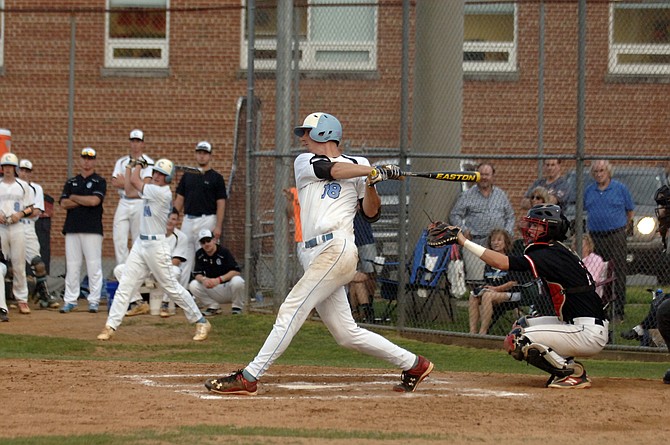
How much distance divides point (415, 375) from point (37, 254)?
25.9ft

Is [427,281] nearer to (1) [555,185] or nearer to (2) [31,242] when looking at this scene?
(1) [555,185]

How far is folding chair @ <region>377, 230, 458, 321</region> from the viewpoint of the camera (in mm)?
12266

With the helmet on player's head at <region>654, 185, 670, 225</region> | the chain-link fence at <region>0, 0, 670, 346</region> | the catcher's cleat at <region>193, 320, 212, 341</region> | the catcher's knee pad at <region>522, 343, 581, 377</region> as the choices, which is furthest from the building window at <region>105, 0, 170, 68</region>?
the catcher's knee pad at <region>522, 343, 581, 377</region>

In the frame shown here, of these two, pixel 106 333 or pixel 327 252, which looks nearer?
pixel 327 252

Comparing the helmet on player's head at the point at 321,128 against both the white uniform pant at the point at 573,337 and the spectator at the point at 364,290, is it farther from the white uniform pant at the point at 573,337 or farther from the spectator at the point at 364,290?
the spectator at the point at 364,290

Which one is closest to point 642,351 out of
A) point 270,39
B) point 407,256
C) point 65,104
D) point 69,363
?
point 407,256

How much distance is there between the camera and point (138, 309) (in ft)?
45.5

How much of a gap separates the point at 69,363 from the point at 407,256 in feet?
13.1

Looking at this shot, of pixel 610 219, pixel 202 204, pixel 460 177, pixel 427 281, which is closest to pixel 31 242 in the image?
pixel 202 204

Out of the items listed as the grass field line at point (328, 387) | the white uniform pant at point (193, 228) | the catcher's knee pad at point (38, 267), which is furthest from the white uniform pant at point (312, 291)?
the catcher's knee pad at point (38, 267)

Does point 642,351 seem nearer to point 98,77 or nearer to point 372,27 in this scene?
point 372,27

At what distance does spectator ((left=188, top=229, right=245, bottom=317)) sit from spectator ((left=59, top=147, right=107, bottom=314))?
→ 3.97ft

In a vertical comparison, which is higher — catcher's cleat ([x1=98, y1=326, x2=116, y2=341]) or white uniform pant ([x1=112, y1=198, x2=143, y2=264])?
white uniform pant ([x1=112, y1=198, x2=143, y2=264])

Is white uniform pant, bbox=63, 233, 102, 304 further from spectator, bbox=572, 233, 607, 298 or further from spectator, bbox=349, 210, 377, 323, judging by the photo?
spectator, bbox=572, 233, 607, 298
